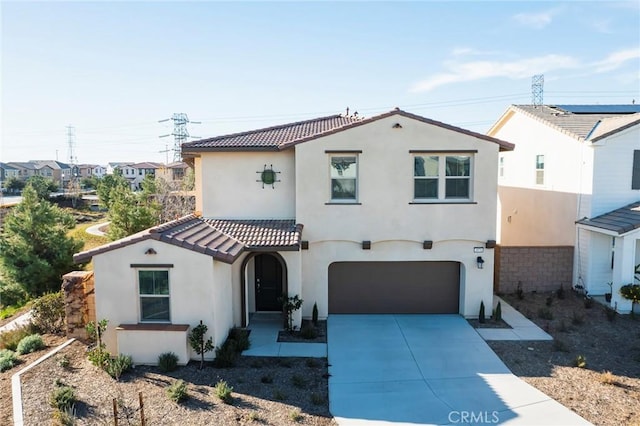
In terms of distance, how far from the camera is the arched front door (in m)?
14.6

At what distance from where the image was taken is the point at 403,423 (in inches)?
326

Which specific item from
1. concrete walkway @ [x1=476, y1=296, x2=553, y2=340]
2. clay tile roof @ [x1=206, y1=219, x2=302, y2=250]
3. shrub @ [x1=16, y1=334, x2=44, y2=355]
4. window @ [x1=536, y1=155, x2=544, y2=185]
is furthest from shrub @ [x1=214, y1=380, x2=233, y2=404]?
window @ [x1=536, y1=155, x2=544, y2=185]

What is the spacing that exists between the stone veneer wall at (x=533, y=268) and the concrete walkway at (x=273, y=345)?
8697 mm

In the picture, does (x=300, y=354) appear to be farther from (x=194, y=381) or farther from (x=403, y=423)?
(x=403, y=423)

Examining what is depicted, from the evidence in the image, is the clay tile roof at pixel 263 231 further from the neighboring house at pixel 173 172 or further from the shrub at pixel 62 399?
the neighboring house at pixel 173 172

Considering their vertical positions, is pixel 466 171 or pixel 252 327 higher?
pixel 466 171

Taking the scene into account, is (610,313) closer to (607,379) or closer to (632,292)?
(632,292)

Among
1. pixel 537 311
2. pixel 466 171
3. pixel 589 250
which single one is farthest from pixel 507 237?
pixel 466 171

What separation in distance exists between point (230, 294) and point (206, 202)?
11.3 feet

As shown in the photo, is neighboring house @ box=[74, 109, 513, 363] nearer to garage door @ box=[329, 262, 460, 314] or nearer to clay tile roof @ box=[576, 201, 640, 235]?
garage door @ box=[329, 262, 460, 314]

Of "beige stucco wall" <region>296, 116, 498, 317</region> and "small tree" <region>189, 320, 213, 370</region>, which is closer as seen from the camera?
"small tree" <region>189, 320, 213, 370</region>

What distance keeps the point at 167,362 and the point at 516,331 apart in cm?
1000

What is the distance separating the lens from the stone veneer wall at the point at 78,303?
1208 cm

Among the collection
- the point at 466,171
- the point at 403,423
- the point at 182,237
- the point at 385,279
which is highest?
the point at 466,171
